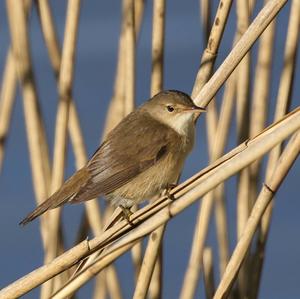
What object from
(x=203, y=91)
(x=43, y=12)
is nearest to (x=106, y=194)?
(x=203, y=91)

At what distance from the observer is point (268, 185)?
2.37 meters

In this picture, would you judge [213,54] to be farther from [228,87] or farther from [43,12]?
[43,12]

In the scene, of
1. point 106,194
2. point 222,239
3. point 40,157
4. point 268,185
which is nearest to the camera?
point 268,185

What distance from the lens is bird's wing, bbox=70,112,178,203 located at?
3053 mm

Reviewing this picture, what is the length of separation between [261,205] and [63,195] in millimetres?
738

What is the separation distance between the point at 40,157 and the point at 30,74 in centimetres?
29

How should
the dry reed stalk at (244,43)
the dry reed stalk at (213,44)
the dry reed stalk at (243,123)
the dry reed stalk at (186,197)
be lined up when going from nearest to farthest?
1. the dry reed stalk at (186,197)
2. the dry reed stalk at (244,43)
3. the dry reed stalk at (213,44)
4. the dry reed stalk at (243,123)

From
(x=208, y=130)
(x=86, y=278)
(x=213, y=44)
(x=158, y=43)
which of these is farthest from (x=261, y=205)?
(x=208, y=130)

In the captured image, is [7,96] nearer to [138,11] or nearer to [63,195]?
[138,11]

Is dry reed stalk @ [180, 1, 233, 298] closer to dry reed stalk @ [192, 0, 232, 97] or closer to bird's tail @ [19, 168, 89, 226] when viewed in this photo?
dry reed stalk @ [192, 0, 232, 97]

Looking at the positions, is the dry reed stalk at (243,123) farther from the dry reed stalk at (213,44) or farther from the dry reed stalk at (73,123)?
the dry reed stalk at (73,123)

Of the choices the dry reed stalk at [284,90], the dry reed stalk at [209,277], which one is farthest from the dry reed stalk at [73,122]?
the dry reed stalk at [284,90]

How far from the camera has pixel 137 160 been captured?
3.14 meters

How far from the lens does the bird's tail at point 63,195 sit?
2.80 m
